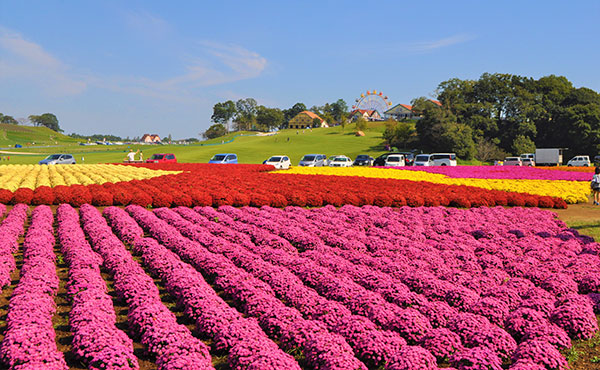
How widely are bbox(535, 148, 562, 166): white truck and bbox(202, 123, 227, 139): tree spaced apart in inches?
5332

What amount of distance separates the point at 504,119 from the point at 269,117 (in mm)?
105453

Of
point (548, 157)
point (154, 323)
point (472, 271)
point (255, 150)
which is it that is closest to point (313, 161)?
point (472, 271)

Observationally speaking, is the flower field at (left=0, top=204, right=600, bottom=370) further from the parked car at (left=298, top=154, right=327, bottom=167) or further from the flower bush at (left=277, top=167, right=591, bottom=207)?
the parked car at (left=298, top=154, right=327, bottom=167)

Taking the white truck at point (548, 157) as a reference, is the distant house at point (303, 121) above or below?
above

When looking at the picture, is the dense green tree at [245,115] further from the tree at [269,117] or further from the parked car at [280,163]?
the parked car at [280,163]

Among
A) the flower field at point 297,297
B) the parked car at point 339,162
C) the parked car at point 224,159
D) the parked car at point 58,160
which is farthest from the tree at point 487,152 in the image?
the flower field at point 297,297

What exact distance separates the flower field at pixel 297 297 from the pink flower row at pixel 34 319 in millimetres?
24

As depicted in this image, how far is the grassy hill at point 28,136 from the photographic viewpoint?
136250 mm

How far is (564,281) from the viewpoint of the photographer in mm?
8156

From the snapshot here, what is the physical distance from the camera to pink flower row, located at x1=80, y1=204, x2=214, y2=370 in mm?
5054

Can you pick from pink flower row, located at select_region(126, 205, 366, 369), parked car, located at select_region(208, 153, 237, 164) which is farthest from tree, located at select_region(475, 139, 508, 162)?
pink flower row, located at select_region(126, 205, 366, 369)

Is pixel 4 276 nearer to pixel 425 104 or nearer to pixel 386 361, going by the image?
pixel 386 361

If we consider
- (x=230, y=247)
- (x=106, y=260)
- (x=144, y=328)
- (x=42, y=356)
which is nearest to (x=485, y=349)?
(x=144, y=328)

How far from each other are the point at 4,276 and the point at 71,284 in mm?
1537
